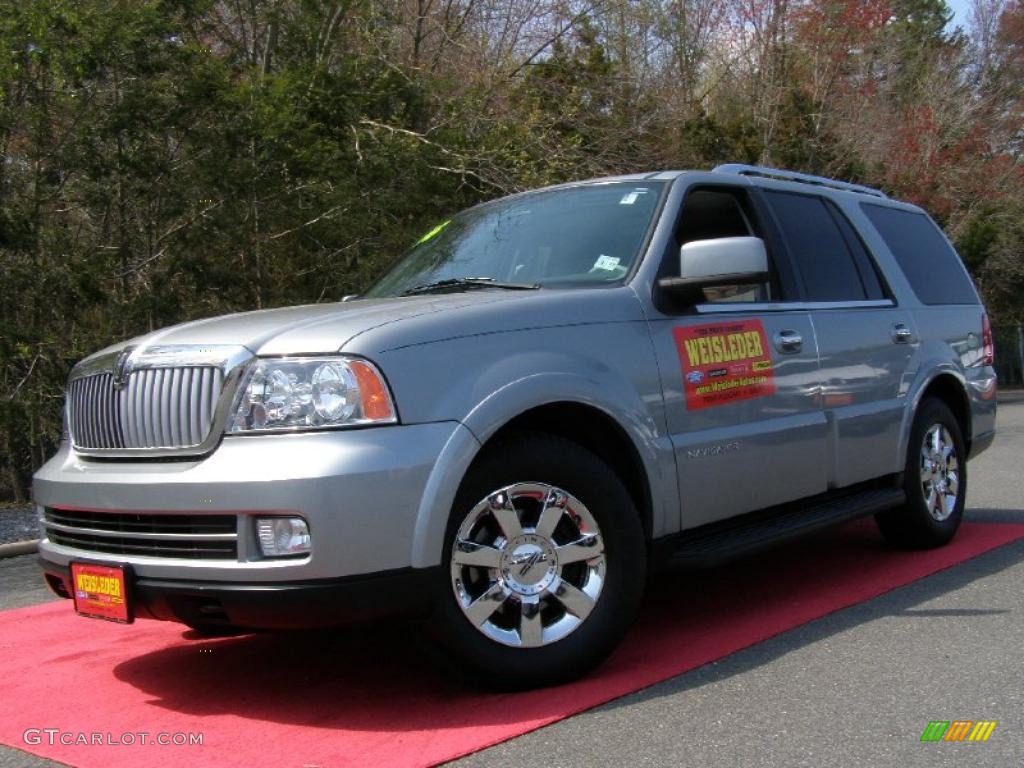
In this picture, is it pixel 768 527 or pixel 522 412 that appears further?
pixel 768 527

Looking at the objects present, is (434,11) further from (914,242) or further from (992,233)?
(992,233)

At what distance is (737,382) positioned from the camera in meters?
4.82

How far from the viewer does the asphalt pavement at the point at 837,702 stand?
339 centimetres

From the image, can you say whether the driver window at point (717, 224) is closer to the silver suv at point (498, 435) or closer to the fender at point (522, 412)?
the silver suv at point (498, 435)

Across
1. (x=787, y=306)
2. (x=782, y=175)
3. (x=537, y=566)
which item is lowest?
(x=537, y=566)

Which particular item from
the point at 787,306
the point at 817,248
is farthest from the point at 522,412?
the point at 817,248

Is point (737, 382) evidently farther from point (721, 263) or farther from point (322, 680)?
point (322, 680)

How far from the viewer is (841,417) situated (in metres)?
5.40

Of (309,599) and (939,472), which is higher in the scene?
(309,599)

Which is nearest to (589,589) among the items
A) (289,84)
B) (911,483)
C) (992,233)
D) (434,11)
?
(911,483)

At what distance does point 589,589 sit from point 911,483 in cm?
273

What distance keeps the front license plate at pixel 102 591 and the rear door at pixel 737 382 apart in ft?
6.77

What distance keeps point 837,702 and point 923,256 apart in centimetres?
368

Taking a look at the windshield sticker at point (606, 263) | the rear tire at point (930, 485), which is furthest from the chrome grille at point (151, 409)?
the rear tire at point (930, 485)
